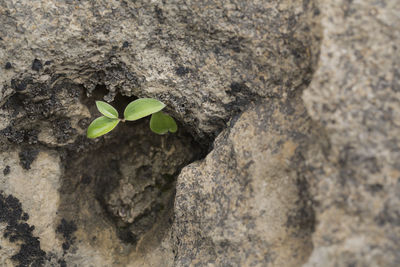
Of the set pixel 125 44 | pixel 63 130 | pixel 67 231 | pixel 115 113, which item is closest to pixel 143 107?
pixel 115 113

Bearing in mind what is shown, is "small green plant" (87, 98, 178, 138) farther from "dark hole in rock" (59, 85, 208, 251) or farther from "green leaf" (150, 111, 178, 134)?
"dark hole in rock" (59, 85, 208, 251)

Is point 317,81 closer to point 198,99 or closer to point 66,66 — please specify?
point 198,99

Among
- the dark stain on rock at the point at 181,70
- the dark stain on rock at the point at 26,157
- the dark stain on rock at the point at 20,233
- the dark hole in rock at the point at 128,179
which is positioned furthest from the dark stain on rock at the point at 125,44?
the dark stain on rock at the point at 20,233

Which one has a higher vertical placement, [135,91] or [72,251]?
[135,91]

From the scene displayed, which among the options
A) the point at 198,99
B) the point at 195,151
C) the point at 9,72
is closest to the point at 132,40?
the point at 198,99

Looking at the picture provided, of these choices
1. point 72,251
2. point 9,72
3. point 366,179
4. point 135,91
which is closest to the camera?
point 366,179

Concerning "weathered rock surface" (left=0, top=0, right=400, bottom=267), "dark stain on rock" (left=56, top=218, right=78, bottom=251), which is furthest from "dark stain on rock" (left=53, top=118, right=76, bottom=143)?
"dark stain on rock" (left=56, top=218, right=78, bottom=251)

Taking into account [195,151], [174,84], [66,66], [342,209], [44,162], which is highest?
[66,66]
